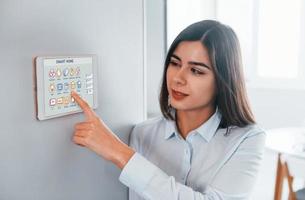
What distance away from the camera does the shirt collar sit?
98cm

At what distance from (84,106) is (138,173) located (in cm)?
19

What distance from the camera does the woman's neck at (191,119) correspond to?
1029mm

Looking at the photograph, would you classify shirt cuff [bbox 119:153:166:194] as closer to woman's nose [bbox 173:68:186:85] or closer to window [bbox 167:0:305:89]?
woman's nose [bbox 173:68:186:85]

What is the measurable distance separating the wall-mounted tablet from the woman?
0.17 metres

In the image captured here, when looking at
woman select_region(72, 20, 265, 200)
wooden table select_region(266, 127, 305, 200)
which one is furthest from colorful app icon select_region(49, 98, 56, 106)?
wooden table select_region(266, 127, 305, 200)

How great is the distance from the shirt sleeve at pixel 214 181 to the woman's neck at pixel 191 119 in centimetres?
14

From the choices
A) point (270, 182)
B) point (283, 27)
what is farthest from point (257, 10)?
point (270, 182)

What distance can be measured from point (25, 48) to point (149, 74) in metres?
0.52

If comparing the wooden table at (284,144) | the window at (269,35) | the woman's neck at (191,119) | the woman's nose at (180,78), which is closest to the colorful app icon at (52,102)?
the woman's nose at (180,78)

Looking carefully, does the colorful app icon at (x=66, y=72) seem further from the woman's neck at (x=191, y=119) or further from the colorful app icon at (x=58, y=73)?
the woman's neck at (x=191, y=119)

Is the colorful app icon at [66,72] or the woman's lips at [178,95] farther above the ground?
the colorful app icon at [66,72]

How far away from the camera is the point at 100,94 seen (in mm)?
792

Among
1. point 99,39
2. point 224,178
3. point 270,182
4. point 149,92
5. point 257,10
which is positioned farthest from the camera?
point 257,10

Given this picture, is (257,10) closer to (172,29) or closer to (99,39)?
(172,29)
